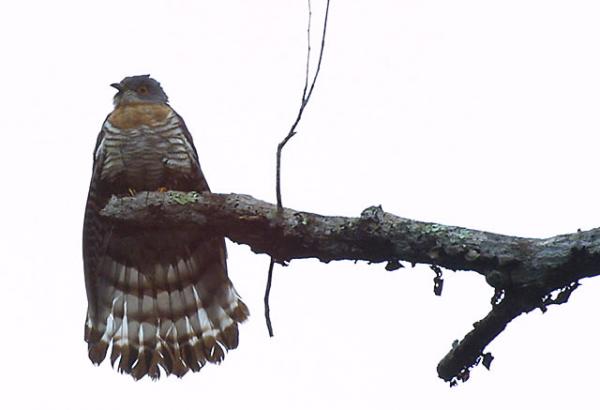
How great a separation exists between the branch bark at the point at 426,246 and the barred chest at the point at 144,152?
1356mm

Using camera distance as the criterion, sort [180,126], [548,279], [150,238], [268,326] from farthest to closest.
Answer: [180,126] < [150,238] < [268,326] < [548,279]

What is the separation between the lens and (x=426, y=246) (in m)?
3.88

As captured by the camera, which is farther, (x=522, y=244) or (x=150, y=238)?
A: (x=150, y=238)

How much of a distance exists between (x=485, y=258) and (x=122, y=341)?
290cm

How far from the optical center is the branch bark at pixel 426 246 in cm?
357

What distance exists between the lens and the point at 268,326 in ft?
13.7

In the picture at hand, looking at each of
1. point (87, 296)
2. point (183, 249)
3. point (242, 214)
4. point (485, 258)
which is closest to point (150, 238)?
point (183, 249)

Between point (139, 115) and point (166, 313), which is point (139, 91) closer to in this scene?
point (139, 115)

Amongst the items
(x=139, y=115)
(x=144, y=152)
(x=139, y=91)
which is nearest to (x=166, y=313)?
(x=144, y=152)

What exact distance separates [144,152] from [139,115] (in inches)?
14.7

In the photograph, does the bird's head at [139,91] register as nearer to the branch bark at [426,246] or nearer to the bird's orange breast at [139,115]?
the bird's orange breast at [139,115]

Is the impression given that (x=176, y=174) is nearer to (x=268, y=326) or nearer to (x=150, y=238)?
(x=150, y=238)

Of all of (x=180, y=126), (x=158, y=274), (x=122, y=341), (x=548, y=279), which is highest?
(x=180, y=126)

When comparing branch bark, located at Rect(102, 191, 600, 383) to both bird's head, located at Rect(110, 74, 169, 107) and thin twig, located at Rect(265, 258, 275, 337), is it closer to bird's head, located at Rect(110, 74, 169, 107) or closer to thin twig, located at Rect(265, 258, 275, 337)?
thin twig, located at Rect(265, 258, 275, 337)
